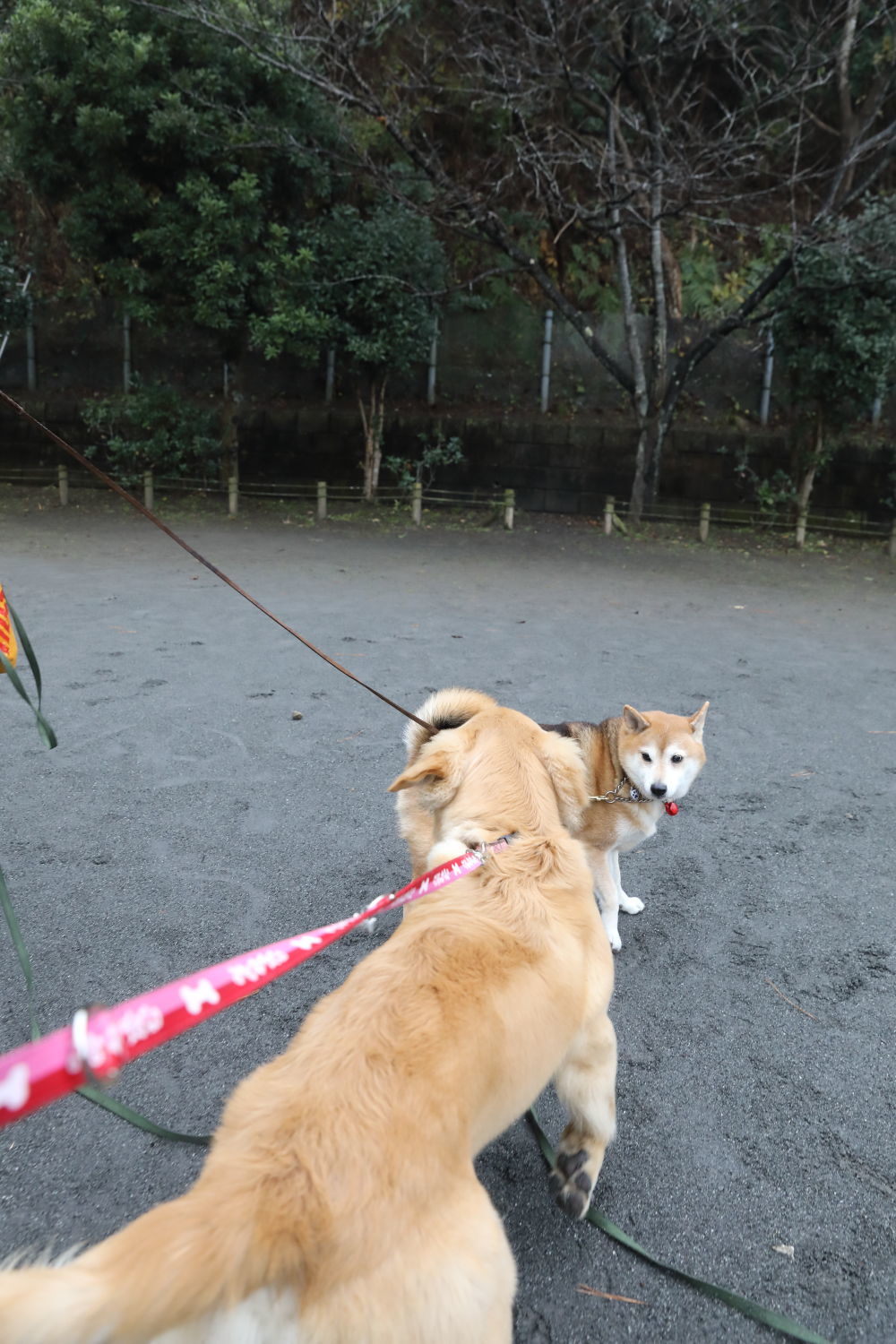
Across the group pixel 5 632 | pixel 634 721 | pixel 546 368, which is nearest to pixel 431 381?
pixel 546 368

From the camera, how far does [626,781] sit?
13.0ft

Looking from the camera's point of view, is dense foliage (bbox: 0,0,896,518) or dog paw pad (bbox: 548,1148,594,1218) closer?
dog paw pad (bbox: 548,1148,594,1218)

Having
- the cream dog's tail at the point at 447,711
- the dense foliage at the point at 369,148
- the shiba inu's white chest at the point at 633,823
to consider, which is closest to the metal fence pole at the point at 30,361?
the dense foliage at the point at 369,148

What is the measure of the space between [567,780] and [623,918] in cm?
166

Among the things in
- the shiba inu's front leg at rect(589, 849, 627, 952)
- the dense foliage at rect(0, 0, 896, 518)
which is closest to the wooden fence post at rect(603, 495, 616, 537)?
the dense foliage at rect(0, 0, 896, 518)

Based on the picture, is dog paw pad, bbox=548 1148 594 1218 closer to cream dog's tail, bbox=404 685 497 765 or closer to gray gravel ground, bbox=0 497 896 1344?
gray gravel ground, bbox=0 497 896 1344

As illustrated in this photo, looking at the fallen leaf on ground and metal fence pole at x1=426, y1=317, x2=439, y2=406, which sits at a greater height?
metal fence pole at x1=426, y1=317, x2=439, y2=406

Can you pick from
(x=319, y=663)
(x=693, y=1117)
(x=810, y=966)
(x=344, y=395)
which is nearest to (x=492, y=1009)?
(x=693, y=1117)

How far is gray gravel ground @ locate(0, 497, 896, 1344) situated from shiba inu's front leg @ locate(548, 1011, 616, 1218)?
0.13 m

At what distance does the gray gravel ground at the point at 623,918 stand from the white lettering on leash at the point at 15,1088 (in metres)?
1.46

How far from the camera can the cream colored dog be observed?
124cm

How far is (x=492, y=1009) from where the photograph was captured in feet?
5.74

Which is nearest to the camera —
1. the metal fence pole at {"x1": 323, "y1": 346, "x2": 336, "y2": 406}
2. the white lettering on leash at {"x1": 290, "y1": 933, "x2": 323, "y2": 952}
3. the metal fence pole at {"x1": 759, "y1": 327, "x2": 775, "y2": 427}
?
the white lettering on leash at {"x1": 290, "y1": 933, "x2": 323, "y2": 952}

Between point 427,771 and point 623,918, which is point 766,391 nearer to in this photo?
point 623,918
